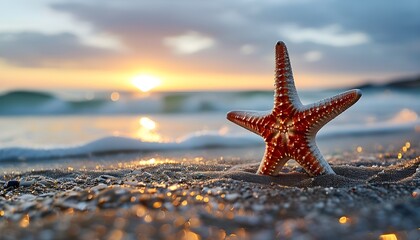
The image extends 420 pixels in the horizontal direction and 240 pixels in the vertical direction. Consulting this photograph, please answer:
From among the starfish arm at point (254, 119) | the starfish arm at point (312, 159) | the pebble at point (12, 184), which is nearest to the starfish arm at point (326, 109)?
the starfish arm at point (312, 159)

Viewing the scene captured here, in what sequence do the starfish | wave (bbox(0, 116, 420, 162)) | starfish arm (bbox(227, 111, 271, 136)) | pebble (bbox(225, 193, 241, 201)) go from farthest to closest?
wave (bbox(0, 116, 420, 162)) < starfish arm (bbox(227, 111, 271, 136)) < the starfish < pebble (bbox(225, 193, 241, 201))

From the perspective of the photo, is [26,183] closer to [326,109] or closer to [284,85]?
[284,85]

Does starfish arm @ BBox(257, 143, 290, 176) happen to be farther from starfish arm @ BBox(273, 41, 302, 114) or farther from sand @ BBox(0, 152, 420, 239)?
sand @ BBox(0, 152, 420, 239)

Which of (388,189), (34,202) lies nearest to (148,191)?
(34,202)

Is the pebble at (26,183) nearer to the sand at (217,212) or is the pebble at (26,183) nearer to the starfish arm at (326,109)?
the sand at (217,212)

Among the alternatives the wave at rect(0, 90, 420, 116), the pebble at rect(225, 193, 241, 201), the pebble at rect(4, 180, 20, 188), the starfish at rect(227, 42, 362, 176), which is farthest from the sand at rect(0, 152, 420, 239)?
the wave at rect(0, 90, 420, 116)

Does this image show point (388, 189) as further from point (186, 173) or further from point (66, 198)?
point (66, 198)

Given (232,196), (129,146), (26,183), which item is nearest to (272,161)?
(232,196)
